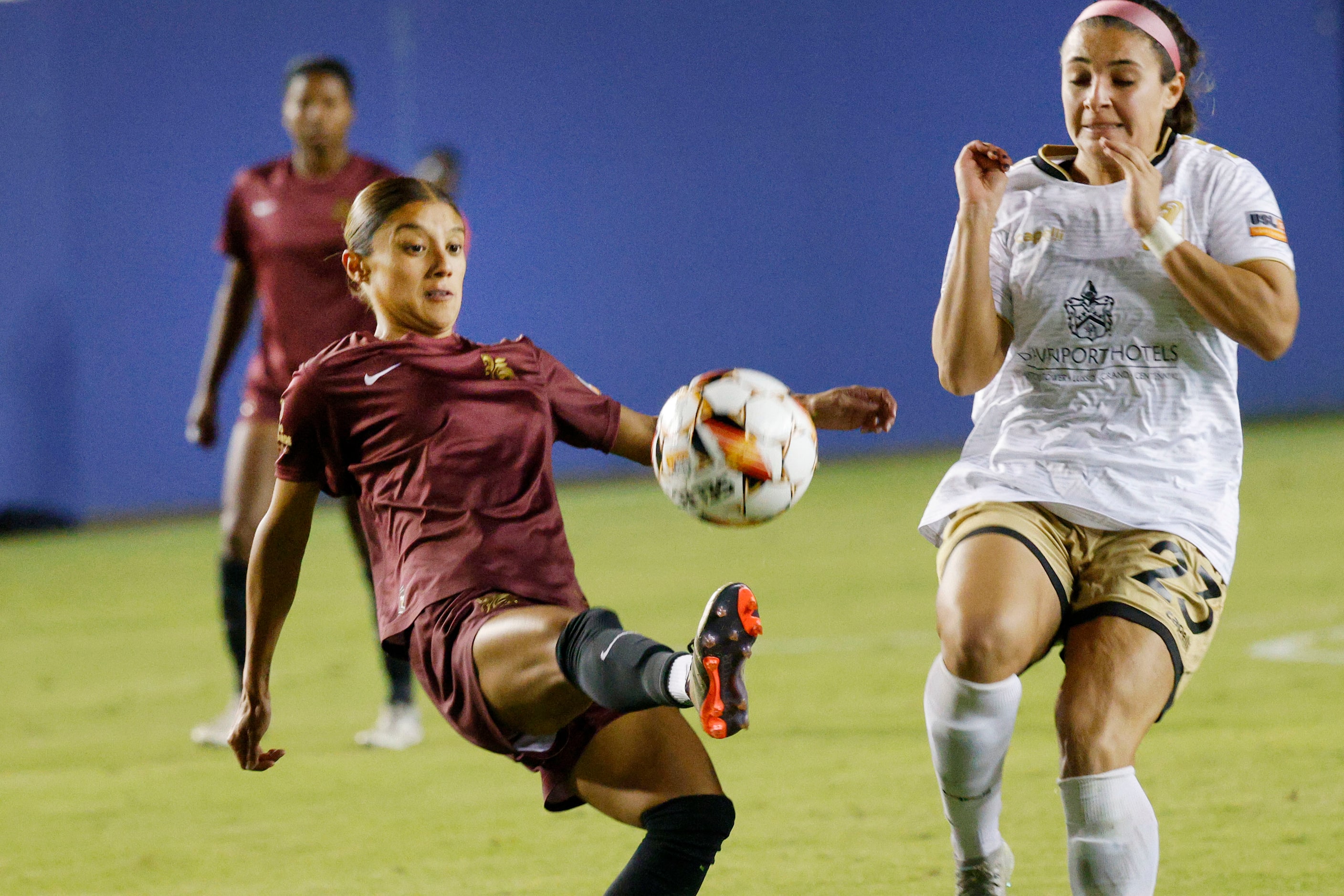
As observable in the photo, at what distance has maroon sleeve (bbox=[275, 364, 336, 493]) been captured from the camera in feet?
9.70

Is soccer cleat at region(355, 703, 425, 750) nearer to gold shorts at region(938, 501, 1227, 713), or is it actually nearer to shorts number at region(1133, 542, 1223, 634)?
gold shorts at region(938, 501, 1227, 713)

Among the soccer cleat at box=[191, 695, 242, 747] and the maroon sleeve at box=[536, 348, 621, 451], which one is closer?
the maroon sleeve at box=[536, 348, 621, 451]

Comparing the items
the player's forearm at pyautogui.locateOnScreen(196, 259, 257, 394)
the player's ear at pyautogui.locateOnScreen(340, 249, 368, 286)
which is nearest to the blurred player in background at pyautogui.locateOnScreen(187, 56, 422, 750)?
the player's forearm at pyautogui.locateOnScreen(196, 259, 257, 394)

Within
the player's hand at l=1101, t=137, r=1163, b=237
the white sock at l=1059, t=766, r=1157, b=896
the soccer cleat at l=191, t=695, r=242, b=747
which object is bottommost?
the soccer cleat at l=191, t=695, r=242, b=747

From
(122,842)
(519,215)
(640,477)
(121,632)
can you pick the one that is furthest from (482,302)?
(122,842)

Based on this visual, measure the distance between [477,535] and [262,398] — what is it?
282 centimetres

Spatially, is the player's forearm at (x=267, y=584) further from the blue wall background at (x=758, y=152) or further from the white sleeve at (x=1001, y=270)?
the blue wall background at (x=758, y=152)

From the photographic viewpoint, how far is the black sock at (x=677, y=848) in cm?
271

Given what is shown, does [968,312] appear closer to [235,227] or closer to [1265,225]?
[1265,225]

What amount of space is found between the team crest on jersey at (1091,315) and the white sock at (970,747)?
65 cm

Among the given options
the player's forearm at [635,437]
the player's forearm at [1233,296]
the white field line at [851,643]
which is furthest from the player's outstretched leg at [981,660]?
the white field line at [851,643]

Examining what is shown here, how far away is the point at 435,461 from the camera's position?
2.91 m

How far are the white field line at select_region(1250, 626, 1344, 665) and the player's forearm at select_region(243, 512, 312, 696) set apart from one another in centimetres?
403

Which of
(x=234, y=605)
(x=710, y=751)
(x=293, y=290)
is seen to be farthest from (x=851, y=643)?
(x=293, y=290)
